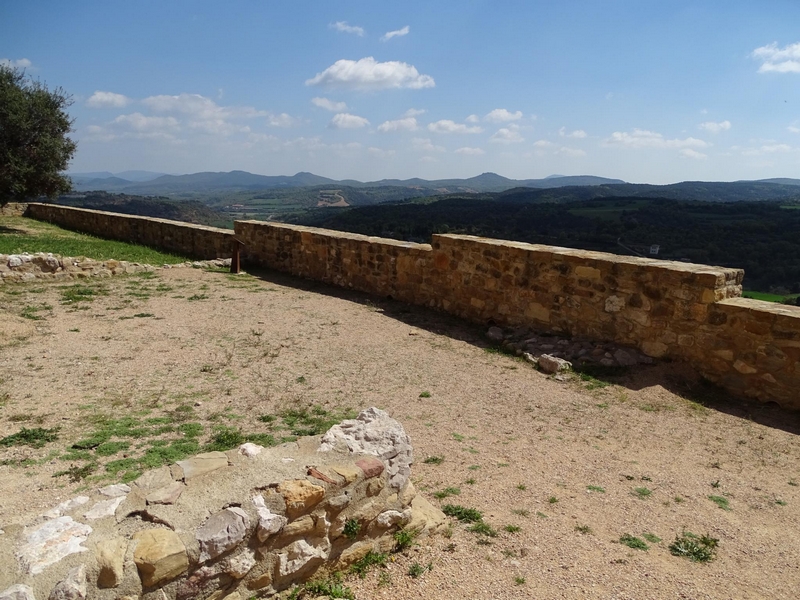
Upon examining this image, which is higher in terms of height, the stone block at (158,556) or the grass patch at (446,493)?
the stone block at (158,556)

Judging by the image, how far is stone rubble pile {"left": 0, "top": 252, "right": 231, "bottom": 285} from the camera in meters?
9.17

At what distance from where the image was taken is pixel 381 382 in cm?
564

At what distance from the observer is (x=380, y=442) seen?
10.3 feet

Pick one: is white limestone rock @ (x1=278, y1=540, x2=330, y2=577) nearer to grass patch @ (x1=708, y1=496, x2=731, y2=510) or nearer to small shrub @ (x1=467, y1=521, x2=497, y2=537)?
small shrub @ (x1=467, y1=521, x2=497, y2=537)

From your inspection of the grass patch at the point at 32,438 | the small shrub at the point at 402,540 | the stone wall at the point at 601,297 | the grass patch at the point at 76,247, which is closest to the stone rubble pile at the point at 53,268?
the grass patch at the point at 76,247

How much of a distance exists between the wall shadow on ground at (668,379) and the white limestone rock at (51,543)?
5.40 meters

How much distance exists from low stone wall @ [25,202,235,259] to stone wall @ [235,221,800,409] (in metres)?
3.89

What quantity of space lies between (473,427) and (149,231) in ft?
44.6

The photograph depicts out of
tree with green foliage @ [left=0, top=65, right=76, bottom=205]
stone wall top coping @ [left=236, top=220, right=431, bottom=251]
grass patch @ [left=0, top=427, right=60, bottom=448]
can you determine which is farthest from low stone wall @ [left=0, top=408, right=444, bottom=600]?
tree with green foliage @ [left=0, top=65, right=76, bottom=205]

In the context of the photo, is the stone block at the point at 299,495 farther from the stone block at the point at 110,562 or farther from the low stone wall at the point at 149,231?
the low stone wall at the point at 149,231

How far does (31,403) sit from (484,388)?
4.30 metres

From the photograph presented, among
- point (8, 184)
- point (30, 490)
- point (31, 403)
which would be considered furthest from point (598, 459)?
point (8, 184)

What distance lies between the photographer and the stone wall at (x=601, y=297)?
18.2ft

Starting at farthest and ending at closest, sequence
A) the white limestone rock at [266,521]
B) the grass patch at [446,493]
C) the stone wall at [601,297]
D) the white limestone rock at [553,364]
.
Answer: the white limestone rock at [553,364] → the stone wall at [601,297] → the grass patch at [446,493] → the white limestone rock at [266,521]
